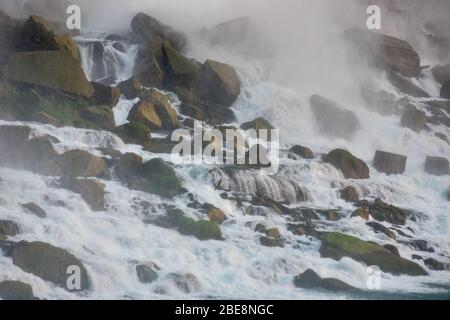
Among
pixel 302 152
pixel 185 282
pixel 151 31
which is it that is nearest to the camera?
pixel 185 282

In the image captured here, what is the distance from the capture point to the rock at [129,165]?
2744cm

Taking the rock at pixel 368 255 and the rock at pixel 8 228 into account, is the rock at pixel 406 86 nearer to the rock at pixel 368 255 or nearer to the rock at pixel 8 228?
the rock at pixel 368 255

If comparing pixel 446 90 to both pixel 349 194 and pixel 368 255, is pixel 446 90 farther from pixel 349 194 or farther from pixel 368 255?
pixel 368 255

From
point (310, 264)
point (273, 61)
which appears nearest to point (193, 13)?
point (273, 61)

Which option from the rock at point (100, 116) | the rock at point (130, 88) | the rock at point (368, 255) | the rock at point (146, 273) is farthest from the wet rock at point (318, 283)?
the rock at point (130, 88)

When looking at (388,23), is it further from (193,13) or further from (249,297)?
(249,297)

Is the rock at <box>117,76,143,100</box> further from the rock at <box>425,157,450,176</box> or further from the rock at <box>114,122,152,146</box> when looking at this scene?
the rock at <box>425,157,450,176</box>

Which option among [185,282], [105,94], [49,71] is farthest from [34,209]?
[105,94]

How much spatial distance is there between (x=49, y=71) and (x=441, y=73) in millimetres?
28602

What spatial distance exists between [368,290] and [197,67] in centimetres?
1875

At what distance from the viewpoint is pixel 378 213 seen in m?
29.3

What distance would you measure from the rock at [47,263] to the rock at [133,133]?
36.8 ft

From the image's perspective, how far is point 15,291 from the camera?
18.7 meters

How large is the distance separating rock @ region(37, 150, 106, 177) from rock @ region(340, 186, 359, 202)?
31.7ft
